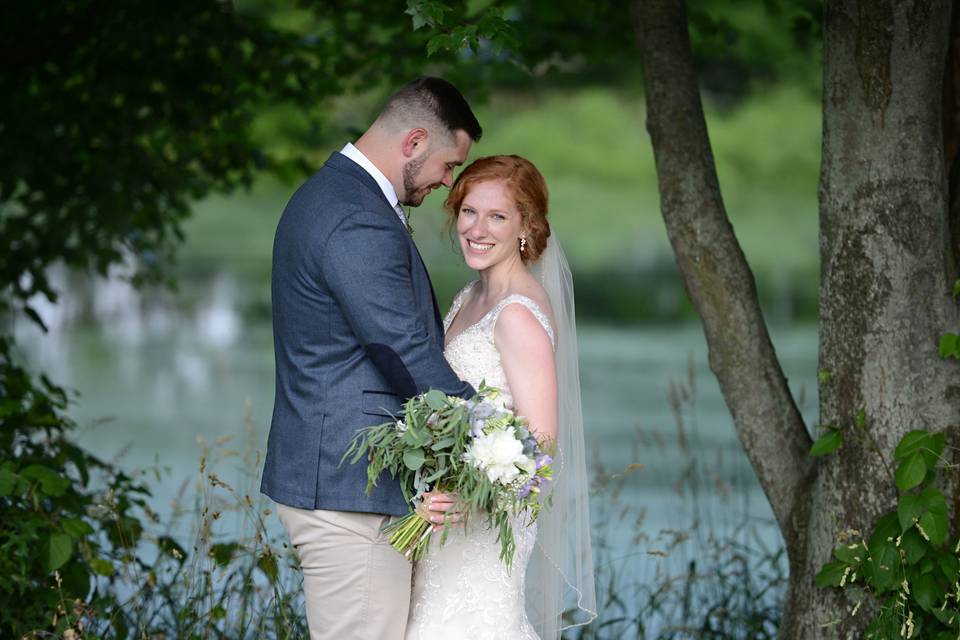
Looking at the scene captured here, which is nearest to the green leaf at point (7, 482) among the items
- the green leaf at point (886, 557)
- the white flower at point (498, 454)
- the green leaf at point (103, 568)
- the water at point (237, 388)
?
the green leaf at point (103, 568)

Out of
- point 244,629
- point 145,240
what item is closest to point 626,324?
point 145,240

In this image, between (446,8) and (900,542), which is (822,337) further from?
(446,8)

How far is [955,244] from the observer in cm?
366

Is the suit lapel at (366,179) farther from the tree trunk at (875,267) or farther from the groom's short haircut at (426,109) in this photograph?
the tree trunk at (875,267)

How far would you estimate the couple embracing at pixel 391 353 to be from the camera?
2.92 m

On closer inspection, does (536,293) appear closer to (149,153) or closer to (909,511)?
(909,511)

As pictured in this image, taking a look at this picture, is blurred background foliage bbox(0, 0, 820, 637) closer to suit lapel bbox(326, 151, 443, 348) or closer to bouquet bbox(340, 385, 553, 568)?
suit lapel bbox(326, 151, 443, 348)

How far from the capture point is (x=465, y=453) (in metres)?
2.84

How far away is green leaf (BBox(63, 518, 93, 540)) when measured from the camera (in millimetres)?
3867

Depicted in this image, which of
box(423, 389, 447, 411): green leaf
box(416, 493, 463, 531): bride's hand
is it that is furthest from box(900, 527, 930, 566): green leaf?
box(423, 389, 447, 411): green leaf

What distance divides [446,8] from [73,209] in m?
3.11

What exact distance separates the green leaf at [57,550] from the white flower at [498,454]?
1651 mm

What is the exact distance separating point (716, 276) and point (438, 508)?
4.27 feet

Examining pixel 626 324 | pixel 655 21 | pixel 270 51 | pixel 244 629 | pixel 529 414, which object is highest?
pixel 626 324
